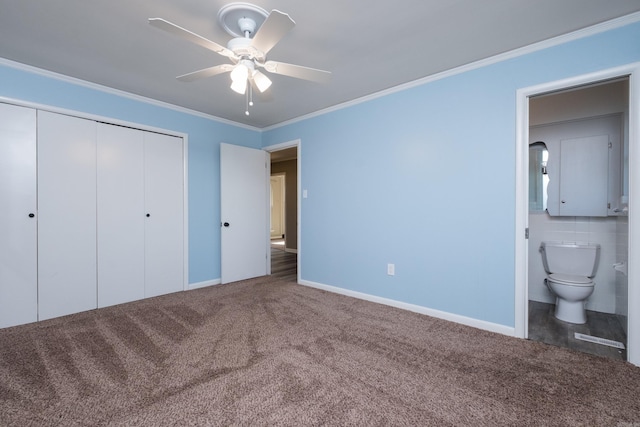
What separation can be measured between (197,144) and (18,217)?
197 cm

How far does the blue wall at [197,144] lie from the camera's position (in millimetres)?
3131

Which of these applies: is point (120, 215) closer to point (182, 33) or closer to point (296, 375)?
point (182, 33)

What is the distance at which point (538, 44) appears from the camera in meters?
2.29

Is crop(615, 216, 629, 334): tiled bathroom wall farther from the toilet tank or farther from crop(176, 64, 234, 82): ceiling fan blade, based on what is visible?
crop(176, 64, 234, 82): ceiling fan blade

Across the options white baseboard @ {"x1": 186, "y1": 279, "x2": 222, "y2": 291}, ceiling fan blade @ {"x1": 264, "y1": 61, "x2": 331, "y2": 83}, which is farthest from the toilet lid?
white baseboard @ {"x1": 186, "y1": 279, "x2": 222, "y2": 291}

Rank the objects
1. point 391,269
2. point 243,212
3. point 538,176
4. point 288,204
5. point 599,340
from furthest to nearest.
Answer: point 288,204
point 243,212
point 538,176
point 391,269
point 599,340

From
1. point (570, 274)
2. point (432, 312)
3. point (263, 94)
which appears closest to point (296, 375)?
point (432, 312)

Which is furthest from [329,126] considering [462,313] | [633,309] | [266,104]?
[633,309]

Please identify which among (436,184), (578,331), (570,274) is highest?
(436,184)

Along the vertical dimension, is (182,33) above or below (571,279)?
above

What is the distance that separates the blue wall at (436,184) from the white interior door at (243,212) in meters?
1.07

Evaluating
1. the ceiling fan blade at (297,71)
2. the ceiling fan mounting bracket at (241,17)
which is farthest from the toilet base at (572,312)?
the ceiling fan mounting bracket at (241,17)

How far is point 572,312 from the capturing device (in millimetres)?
2811

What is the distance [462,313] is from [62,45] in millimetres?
4130
